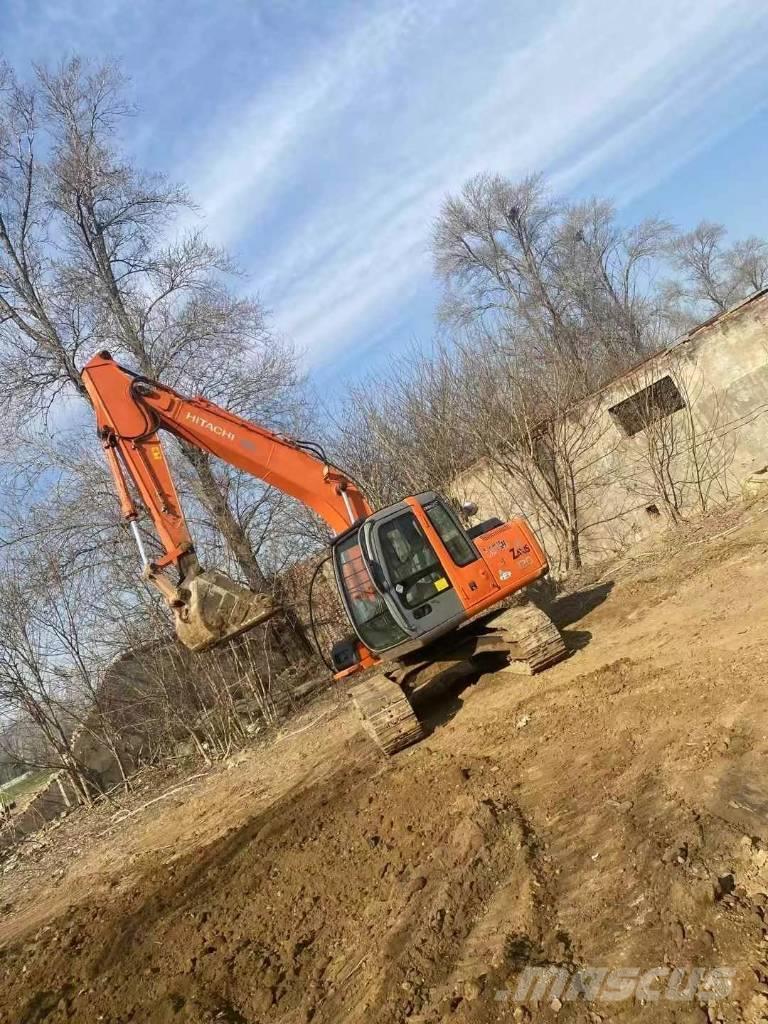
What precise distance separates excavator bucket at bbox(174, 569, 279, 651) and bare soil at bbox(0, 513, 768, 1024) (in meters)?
1.69

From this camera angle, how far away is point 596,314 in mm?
34281

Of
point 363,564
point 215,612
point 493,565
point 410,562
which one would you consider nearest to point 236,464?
point 363,564

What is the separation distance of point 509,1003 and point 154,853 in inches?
201

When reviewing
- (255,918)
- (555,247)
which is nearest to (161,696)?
(255,918)

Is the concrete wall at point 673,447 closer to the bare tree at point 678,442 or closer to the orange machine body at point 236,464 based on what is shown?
the bare tree at point 678,442

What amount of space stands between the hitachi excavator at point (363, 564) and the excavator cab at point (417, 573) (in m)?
0.01

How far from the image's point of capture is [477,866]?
12.4ft

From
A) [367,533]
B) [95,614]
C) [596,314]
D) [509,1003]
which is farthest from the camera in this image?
[596,314]

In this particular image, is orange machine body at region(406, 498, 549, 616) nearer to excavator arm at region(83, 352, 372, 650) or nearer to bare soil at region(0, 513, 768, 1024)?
bare soil at region(0, 513, 768, 1024)

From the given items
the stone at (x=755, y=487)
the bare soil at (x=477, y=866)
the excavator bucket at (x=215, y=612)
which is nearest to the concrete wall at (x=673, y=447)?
the stone at (x=755, y=487)

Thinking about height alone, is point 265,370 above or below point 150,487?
above

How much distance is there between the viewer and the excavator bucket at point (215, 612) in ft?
19.9

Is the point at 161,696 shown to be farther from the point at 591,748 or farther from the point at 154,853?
the point at 591,748

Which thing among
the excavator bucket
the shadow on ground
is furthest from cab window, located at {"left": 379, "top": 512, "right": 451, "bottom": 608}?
the shadow on ground
